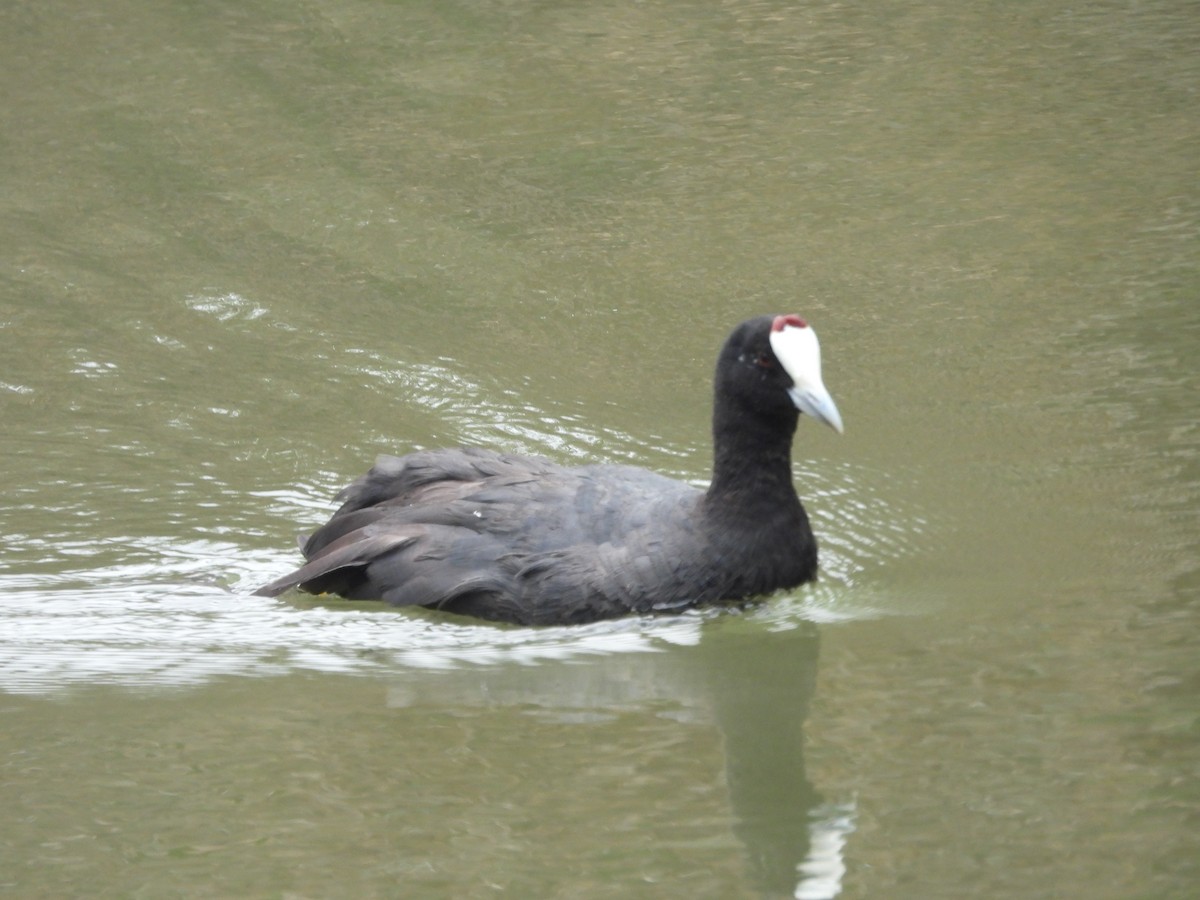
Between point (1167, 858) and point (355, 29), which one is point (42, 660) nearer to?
point (1167, 858)

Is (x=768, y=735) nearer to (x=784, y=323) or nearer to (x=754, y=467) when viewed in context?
(x=754, y=467)

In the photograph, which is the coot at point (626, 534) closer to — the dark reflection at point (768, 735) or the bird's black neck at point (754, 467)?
the bird's black neck at point (754, 467)

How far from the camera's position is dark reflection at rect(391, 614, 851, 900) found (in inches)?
168

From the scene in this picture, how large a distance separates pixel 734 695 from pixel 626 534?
29.5 inches

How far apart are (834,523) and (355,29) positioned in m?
7.27

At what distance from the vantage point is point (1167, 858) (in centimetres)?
384

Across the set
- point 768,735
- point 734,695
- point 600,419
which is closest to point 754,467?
point 734,695

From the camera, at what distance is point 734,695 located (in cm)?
520

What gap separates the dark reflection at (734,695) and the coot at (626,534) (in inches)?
8.1

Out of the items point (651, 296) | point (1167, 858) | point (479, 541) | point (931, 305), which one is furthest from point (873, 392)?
point (1167, 858)

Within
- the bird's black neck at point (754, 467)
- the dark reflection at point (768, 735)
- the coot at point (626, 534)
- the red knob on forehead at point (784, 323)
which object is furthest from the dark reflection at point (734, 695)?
the red knob on forehead at point (784, 323)

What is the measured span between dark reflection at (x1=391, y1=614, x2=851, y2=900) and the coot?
21 centimetres

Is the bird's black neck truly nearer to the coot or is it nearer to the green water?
the coot

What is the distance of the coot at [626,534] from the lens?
18.4 feet
